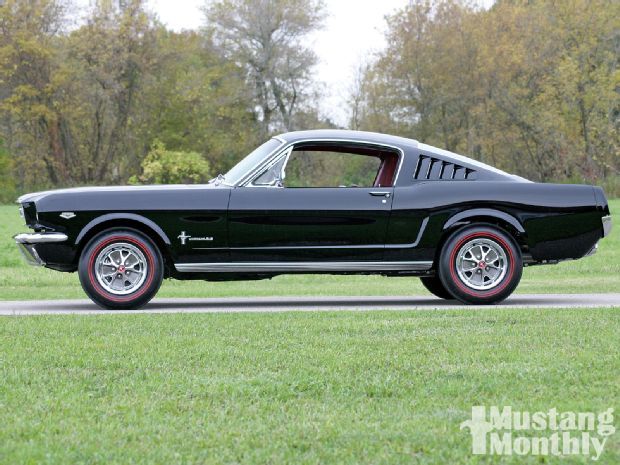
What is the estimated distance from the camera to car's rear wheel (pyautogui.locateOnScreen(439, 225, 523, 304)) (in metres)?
11.3

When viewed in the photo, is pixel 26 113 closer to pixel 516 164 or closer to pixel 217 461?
pixel 516 164

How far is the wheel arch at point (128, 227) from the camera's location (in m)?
10.9

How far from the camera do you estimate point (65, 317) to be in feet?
32.4

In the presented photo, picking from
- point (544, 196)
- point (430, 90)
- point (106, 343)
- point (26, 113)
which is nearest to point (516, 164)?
point (430, 90)

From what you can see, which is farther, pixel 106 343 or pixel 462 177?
pixel 462 177

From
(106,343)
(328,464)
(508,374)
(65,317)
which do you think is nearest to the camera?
(328,464)

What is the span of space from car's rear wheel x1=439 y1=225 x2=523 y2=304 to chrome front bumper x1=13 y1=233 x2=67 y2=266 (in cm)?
385

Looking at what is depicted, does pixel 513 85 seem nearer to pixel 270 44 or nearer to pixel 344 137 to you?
pixel 270 44

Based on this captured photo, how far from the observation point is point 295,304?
38.7 feet

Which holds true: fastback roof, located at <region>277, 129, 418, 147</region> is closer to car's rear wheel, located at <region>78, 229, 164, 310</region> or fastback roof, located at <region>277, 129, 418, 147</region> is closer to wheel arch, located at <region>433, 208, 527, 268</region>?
wheel arch, located at <region>433, 208, 527, 268</region>

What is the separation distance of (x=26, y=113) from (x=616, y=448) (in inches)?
2561

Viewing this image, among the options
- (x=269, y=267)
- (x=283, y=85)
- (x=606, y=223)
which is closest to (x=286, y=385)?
(x=269, y=267)

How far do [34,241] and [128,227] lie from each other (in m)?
0.92

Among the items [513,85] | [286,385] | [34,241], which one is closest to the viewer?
[286,385]
